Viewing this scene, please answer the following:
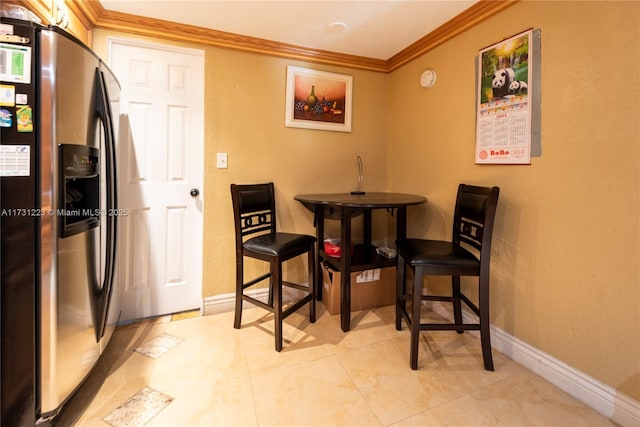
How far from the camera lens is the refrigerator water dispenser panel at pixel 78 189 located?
111 centimetres

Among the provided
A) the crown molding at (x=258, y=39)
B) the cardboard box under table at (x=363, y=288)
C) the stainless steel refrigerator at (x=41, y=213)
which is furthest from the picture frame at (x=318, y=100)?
the stainless steel refrigerator at (x=41, y=213)

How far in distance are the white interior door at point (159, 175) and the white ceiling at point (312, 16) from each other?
0.26 meters

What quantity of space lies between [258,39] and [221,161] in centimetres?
99

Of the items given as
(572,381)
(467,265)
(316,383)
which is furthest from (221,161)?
(572,381)

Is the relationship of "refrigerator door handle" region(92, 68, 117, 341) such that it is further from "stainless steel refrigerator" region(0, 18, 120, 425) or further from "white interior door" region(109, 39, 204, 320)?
"white interior door" region(109, 39, 204, 320)

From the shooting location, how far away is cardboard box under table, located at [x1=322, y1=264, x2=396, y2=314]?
7.30 feet

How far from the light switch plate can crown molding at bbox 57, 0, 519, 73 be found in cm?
82

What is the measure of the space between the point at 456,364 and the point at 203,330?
163 centimetres

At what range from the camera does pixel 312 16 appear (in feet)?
6.35

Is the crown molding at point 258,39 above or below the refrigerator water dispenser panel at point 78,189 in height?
above

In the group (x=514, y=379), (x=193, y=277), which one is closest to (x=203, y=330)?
(x=193, y=277)

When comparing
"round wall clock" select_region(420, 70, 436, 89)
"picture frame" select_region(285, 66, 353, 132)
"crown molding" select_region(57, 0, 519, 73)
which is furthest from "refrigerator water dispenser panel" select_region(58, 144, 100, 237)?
"round wall clock" select_region(420, 70, 436, 89)

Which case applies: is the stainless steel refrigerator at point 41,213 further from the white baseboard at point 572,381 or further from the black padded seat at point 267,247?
the white baseboard at point 572,381

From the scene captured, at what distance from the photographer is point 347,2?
70.4 inches
